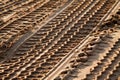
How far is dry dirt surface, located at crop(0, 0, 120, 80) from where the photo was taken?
10125mm

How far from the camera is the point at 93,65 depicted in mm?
10359

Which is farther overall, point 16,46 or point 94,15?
point 94,15

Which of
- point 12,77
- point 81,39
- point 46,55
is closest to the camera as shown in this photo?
point 12,77

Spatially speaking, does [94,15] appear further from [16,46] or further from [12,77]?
[12,77]

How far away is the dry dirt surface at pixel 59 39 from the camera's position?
10.1 meters

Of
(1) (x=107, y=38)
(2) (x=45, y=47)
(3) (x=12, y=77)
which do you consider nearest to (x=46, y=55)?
(2) (x=45, y=47)

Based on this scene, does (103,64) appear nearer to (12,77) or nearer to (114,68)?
(114,68)

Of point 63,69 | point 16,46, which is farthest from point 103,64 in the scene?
point 16,46

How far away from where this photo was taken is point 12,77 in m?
9.91

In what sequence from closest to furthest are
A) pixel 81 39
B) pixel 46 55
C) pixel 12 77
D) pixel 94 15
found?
1. pixel 12 77
2. pixel 46 55
3. pixel 81 39
4. pixel 94 15

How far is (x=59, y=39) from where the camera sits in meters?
12.0

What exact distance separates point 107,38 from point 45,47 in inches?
82.1

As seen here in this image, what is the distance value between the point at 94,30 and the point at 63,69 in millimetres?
2934

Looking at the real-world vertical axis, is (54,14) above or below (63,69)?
above
